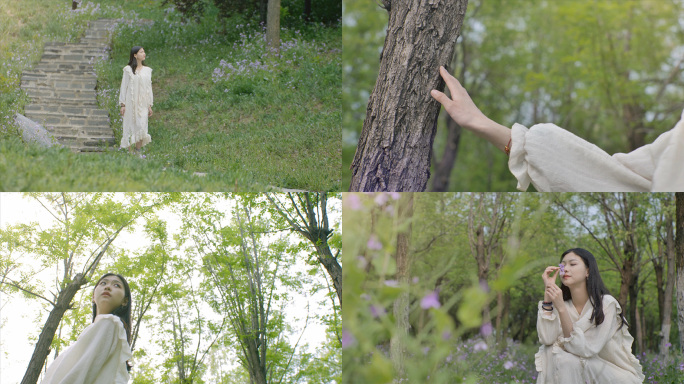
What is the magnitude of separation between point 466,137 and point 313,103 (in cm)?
692

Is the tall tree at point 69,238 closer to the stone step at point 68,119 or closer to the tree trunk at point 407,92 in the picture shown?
the stone step at point 68,119

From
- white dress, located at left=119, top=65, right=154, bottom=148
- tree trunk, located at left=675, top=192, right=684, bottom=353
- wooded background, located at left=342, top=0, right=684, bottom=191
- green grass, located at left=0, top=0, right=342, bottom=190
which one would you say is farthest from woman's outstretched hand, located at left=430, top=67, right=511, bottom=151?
wooded background, located at left=342, top=0, right=684, bottom=191

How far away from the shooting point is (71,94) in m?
6.80

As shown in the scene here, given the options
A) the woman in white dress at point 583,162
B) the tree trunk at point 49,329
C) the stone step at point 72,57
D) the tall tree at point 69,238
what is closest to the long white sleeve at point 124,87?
the stone step at point 72,57

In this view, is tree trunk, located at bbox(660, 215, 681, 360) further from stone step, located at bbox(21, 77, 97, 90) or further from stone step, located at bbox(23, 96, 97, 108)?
stone step, located at bbox(21, 77, 97, 90)

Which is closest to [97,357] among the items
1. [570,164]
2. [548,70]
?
[570,164]

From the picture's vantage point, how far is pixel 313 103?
8.27 m

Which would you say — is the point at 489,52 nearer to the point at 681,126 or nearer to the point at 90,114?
the point at 90,114

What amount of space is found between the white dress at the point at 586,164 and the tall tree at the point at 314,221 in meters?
2.77

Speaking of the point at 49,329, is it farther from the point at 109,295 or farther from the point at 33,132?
the point at 33,132

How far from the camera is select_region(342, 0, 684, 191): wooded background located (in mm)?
11547

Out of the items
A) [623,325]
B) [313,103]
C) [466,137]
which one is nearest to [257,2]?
[313,103]

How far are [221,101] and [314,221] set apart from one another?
12.8ft

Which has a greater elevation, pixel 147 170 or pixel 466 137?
pixel 466 137
